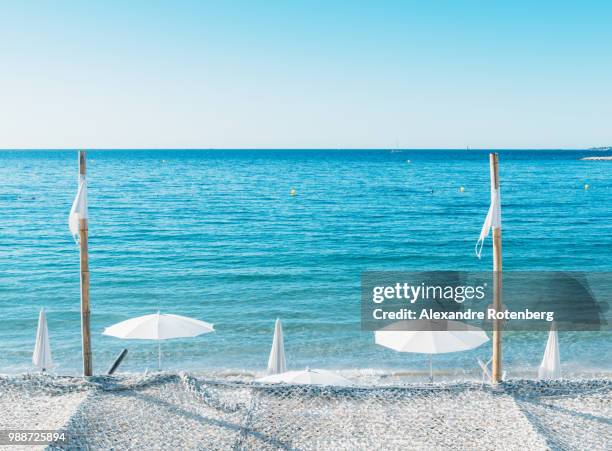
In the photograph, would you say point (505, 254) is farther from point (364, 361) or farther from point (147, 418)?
point (147, 418)

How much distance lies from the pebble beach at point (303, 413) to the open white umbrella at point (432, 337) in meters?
2.14

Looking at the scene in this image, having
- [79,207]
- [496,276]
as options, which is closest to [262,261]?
[79,207]

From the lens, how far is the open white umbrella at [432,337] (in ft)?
31.4

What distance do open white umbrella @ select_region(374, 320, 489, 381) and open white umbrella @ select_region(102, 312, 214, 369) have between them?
3581 millimetres

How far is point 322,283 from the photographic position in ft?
67.5

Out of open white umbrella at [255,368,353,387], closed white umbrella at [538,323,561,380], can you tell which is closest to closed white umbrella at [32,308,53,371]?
open white umbrella at [255,368,353,387]

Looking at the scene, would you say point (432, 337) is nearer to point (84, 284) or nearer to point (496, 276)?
point (496, 276)

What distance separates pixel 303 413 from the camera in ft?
22.3

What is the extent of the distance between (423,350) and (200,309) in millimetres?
9693

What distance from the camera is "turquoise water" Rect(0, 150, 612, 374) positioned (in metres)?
14.0

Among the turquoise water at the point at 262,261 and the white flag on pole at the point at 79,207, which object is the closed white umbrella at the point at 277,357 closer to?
Answer: the turquoise water at the point at 262,261

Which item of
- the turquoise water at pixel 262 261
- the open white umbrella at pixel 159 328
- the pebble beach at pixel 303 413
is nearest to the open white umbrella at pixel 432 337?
the pebble beach at pixel 303 413

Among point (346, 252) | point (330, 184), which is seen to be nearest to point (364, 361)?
point (346, 252)

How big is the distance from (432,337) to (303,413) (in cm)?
360
